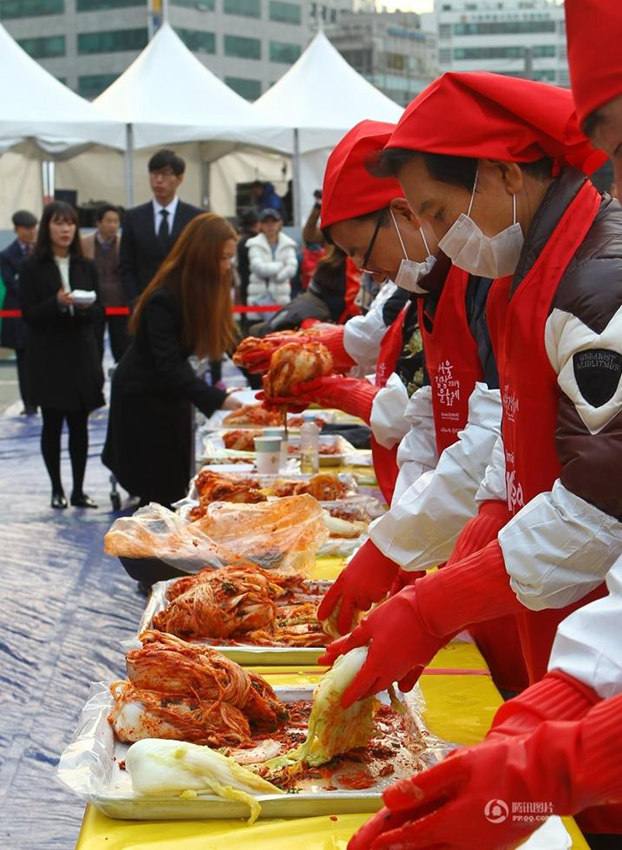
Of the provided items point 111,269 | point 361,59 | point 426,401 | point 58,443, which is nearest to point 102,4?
point 361,59

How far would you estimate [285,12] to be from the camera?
5806 centimetres

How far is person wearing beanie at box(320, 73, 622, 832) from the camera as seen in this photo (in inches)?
57.4

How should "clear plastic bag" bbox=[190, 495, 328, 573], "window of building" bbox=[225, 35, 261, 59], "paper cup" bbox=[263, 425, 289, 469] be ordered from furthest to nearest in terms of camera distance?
"window of building" bbox=[225, 35, 261, 59], "paper cup" bbox=[263, 425, 289, 469], "clear plastic bag" bbox=[190, 495, 328, 573]

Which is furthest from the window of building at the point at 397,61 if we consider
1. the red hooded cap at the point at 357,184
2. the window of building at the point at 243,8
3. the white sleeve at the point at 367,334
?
the red hooded cap at the point at 357,184

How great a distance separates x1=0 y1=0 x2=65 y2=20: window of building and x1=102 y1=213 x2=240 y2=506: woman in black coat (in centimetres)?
5531

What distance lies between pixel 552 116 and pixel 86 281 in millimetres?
5559

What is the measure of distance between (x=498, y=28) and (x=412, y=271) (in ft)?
238

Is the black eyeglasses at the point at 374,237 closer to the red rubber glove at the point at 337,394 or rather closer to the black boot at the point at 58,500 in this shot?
the red rubber glove at the point at 337,394

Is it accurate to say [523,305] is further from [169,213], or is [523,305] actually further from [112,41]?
[112,41]

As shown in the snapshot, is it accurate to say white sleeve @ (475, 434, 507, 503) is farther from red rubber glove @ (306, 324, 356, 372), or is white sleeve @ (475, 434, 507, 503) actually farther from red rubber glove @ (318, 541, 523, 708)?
red rubber glove @ (306, 324, 356, 372)

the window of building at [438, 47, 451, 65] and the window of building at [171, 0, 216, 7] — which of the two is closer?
the window of building at [171, 0, 216, 7]

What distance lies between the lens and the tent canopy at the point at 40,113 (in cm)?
1260

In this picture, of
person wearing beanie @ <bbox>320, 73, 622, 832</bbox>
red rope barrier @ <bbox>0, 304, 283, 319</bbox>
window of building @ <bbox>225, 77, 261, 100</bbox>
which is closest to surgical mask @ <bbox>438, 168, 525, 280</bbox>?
person wearing beanie @ <bbox>320, 73, 622, 832</bbox>

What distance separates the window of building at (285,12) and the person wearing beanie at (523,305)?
193ft
